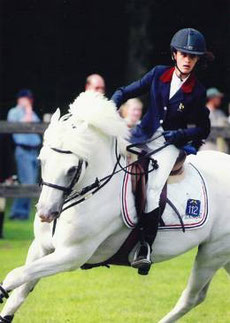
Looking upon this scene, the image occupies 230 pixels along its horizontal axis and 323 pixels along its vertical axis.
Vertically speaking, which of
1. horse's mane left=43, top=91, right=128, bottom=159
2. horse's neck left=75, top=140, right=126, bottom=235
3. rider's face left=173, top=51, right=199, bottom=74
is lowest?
horse's neck left=75, top=140, right=126, bottom=235

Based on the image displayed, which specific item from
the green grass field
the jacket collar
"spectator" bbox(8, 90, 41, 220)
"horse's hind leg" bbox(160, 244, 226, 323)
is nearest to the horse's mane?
the jacket collar

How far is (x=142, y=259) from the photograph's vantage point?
28.7ft

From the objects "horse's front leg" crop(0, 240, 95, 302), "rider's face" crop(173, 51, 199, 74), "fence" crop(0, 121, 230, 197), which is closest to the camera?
"horse's front leg" crop(0, 240, 95, 302)

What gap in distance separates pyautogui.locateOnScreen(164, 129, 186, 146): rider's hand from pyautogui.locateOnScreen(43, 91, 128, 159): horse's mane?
47cm

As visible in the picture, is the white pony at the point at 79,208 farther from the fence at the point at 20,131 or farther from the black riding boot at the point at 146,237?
the fence at the point at 20,131

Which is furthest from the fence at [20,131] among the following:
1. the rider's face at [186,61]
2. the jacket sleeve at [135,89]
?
the rider's face at [186,61]

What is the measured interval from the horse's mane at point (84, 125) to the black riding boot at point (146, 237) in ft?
2.19

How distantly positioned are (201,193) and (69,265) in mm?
1451

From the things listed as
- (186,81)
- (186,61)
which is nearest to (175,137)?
(186,81)

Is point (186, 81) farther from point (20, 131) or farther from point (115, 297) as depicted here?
point (20, 131)

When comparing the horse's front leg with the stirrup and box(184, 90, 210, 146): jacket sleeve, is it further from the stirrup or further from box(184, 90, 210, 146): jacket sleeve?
box(184, 90, 210, 146): jacket sleeve

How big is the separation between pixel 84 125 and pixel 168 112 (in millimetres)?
951

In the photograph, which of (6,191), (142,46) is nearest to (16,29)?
(142,46)

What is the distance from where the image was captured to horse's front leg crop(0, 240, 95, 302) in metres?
8.11
